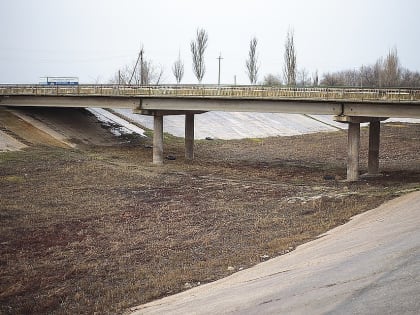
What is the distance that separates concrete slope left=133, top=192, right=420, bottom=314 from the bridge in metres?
20.2

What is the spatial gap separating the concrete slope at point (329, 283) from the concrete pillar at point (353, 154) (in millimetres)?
20365

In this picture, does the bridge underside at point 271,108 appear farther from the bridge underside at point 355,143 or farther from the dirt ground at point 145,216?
the dirt ground at point 145,216

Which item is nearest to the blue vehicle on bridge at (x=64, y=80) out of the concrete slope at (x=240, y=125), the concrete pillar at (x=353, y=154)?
the concrete slope at (x=240, y=125)

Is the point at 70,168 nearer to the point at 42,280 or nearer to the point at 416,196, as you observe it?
the point at 42,280

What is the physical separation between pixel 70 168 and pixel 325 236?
92.4ft

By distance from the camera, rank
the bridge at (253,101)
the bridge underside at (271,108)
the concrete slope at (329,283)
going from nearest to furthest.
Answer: the concrete slope at (329,283)
the bridge at (253,101)
the bridge underside at (271,108)

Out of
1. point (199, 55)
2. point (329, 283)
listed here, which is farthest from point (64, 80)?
point (329, 283)

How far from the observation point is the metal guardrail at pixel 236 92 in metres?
39.4

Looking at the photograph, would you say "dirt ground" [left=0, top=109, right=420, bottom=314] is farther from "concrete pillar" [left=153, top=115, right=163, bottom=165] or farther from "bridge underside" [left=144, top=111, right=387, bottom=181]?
"concrete pillar" [left=153, top=115, right=163, bottom=165]

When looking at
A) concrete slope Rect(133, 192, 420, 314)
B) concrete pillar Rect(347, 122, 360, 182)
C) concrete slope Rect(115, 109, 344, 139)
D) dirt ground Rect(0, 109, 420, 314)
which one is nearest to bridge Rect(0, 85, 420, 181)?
concrete pillar Rect(347, 122, 360, 182)

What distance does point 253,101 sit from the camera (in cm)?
4722

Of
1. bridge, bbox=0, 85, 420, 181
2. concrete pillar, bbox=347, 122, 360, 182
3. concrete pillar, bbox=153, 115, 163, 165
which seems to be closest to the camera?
bridge, bbox=0, 85, 420, 181

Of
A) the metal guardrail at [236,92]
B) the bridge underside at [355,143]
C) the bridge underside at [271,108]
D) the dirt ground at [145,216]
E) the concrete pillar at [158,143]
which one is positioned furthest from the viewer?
the concrete pillar at [158,143]

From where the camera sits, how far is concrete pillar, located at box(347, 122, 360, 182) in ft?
138
